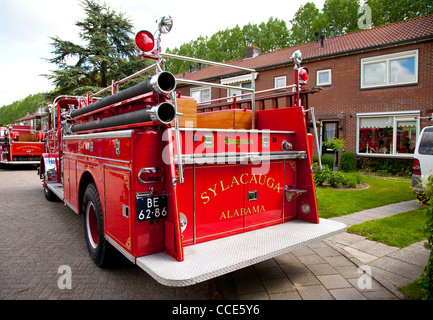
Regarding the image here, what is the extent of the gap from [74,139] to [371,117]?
13798mm

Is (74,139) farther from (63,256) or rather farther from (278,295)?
(278,295)

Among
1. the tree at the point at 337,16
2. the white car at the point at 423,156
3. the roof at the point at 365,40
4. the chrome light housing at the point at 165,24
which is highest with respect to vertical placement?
the tree at the point at 337,16

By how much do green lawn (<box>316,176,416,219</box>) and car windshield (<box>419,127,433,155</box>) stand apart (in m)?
1.43

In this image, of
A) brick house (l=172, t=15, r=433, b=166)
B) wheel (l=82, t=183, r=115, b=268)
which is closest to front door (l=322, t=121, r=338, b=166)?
brick house (l=172, t=15, r=433, b=166)

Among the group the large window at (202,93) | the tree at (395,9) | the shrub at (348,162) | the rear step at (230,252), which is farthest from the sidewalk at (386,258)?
the tree at (395,9)

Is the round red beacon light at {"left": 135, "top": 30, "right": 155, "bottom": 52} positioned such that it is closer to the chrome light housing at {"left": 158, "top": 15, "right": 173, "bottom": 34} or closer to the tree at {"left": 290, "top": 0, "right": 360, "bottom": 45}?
the chrome light housing at {"left": 158, "top": 15, "right": 173, "bottom": 34}

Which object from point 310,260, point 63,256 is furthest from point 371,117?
point 63,256

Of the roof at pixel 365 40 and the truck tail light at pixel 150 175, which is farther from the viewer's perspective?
the roof at pixel 365 40

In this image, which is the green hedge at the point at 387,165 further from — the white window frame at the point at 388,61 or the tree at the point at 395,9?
the tree at the point at 395,9

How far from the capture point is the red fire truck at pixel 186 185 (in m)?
2.54

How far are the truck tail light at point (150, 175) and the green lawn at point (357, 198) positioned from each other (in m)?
4.11

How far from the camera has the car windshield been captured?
647 cm

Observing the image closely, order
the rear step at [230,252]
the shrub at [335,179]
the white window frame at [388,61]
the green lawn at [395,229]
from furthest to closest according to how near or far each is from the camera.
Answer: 1. the white window frame at [388,61]
2. the shrub at [335,179]
3. the green lawn at [395,229]
4. the rear step at [230,252]

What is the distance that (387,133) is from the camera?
13.8m
